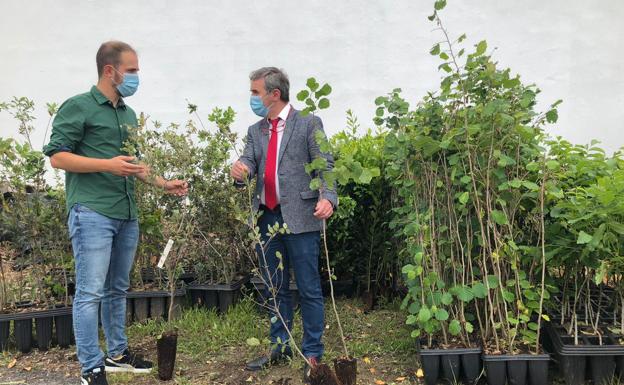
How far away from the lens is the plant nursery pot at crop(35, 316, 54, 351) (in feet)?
12.5

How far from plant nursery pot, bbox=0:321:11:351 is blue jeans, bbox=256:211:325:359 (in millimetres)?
2164

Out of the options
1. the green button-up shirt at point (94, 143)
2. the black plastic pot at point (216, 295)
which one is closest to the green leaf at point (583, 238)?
the green button-up shirt at point (94, 143)

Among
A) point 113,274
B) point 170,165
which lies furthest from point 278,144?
point 113,274

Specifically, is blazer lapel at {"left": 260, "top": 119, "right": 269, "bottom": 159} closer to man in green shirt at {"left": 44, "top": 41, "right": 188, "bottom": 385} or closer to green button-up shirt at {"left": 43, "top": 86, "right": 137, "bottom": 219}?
man in green shirt at {"left": 44, "top": 41, "right": 188, "bottom": 385}

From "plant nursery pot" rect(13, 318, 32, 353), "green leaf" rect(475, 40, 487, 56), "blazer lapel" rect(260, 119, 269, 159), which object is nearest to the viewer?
"green leaf" rect(475, 40, 487, 56)

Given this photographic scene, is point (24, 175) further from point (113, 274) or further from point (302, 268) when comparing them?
point (302, 268)

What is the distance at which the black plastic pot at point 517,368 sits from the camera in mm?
2797

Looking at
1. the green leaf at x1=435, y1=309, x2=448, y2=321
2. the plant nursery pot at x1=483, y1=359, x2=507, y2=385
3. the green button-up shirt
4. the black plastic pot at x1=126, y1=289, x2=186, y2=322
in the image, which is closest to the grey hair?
the green button-up shirt

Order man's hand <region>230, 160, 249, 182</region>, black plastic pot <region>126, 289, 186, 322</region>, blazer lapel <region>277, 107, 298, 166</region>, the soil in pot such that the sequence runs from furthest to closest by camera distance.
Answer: black plastic pot <region>126, 289, 186, 322</region> < blazer lapel <region>277, 107, 298, 166</region> < man's hand <region>230, 160, 249, 182</region> < the soil in pot

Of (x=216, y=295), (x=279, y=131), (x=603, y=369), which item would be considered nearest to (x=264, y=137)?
(x=279, y=131)

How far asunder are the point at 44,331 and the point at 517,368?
335 centimetres

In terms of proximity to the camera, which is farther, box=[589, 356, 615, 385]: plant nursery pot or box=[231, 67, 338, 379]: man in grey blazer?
box=[231, 67, 338, 379]: man in grey blazer

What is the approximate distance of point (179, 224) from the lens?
3.49 metres

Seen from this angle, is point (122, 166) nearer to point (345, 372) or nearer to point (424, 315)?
point (345, 372)
